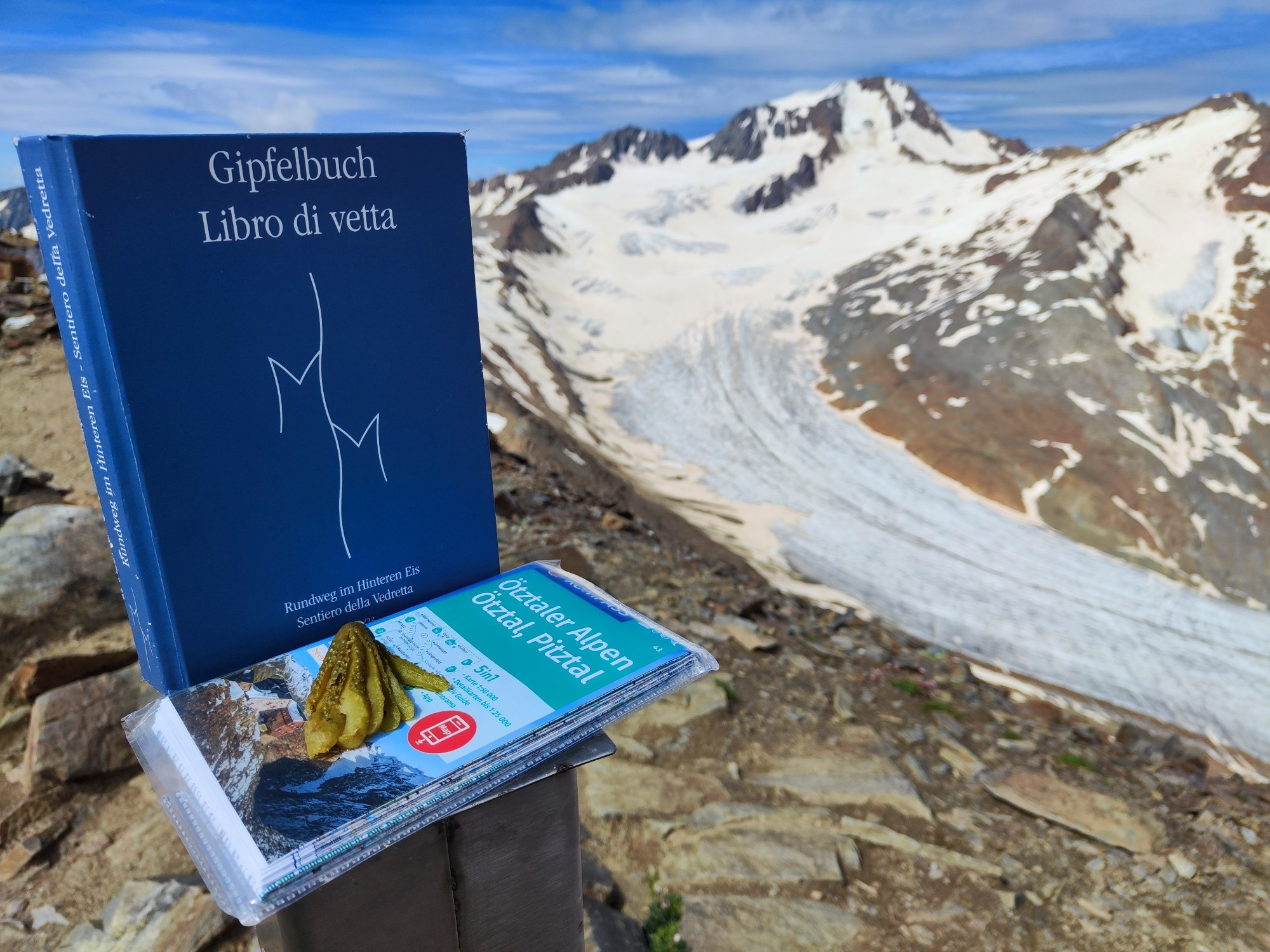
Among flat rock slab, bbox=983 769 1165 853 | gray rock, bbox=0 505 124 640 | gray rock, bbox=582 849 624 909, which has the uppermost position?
gray rock, bbox=0 505 124 640

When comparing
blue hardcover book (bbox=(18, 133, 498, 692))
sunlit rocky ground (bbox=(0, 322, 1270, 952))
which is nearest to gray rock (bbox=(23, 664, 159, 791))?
sunlit rocky ground (bbox=(0, 322, 1270, 952))

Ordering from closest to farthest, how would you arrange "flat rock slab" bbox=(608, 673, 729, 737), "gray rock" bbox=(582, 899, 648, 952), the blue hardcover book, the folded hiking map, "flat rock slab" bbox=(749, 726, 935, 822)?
the folded hiking map → the blue hardcover book → "gray rock" bbox=(582, 899, 648, 952) → "flat rock slab" bbox=(749, 726, 935, 822) → "flat rock slab" bbox=(608, 673, 729, 737)

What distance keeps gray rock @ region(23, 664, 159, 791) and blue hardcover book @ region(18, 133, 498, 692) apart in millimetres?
2558

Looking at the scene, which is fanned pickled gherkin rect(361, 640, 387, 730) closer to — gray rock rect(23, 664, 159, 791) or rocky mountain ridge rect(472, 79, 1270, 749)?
gray rock rect(23, 664, 159, 791)

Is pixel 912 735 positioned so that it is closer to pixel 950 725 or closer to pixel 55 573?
pixel 950 725

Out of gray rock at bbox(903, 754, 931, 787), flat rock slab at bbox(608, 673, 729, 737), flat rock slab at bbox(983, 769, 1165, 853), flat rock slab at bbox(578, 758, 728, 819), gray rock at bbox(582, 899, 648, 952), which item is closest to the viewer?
gray rock at bbox(582, 899, 648, 952)

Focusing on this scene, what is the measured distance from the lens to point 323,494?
2004mm

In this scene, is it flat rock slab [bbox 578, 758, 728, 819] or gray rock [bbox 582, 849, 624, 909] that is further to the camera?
flat rock slab [bbox 578, 758, 728, 819]

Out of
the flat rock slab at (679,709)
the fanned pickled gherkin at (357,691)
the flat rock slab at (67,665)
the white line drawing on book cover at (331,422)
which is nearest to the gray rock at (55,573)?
the flat rock slab at (67,665)

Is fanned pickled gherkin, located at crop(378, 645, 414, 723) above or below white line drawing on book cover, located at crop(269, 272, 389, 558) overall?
below

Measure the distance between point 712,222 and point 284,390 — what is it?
166ft

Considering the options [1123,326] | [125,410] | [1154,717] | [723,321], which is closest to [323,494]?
[125,410]

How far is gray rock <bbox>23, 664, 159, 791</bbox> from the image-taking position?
3.90 meters

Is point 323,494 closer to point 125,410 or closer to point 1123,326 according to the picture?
point 125,410
